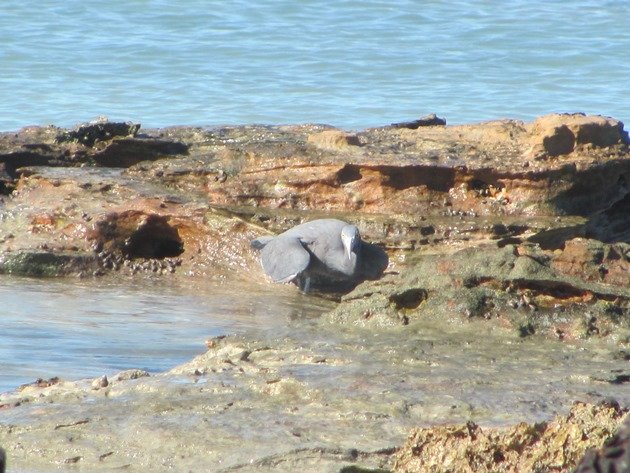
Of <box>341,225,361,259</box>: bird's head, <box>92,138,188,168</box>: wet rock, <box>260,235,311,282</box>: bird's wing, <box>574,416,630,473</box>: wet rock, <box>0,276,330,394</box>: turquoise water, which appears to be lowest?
<box>0,276,330,394</box>: turquoise water

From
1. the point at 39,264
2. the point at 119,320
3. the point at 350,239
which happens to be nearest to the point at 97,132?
the point at 39,264

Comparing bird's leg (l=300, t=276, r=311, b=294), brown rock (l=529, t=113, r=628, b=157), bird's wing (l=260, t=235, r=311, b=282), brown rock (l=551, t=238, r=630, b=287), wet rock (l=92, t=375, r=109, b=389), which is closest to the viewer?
wet rock (l=92, t=375, r=109, b=389)

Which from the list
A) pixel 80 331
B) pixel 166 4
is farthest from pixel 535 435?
pixel 166 4

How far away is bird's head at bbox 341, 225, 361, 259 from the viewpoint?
6484mm

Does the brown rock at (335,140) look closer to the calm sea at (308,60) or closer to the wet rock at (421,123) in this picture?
the wet rock at (421,123)

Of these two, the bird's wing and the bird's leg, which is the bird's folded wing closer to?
the bird's wing

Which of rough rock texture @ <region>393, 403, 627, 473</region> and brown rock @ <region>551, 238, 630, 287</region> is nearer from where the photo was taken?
rough rock texture @ <region>393, 403, 627, 473</region>

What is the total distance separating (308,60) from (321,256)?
34.3 feet

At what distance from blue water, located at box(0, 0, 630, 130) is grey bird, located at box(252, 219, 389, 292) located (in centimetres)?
639

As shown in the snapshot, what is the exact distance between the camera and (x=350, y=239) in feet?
21.2

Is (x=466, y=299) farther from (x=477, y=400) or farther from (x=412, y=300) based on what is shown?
(x=477, y=400)

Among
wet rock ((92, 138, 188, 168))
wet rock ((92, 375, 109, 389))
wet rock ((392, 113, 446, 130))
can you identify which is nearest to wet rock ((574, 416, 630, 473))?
wet rock ((92, 375, 109, 389))

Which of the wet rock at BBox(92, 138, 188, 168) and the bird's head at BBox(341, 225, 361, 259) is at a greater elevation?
the wet rock at BBox(92, 138, 188, 168)

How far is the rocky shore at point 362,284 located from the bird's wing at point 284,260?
36 centimetres
